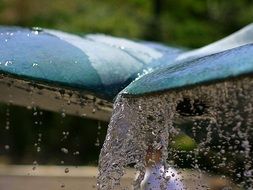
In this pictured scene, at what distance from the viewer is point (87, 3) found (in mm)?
13898

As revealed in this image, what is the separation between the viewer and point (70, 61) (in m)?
4.98

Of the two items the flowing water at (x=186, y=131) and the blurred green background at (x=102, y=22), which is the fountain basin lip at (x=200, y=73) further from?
the blurred green background at (x=102, y=22)

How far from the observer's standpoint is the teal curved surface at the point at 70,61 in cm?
475

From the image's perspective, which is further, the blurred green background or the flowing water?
the blurred green background

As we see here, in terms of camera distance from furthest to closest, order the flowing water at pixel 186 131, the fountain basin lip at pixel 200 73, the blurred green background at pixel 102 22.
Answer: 1. the blurred green background at pixel 102 22
2. the flowing water at pixel 186 131
3. the fountain basin lip at pixel 200 73

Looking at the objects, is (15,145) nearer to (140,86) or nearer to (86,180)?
(86,180)

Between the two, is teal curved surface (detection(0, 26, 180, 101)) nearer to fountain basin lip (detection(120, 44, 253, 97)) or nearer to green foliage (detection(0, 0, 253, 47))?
fountain basin lip (detection(120, 44, 253, 97))

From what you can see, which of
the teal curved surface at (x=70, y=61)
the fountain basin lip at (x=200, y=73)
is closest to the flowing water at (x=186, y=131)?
the fountain basin lip at (x=200, y=73)

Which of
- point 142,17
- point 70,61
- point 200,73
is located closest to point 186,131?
point 70,61

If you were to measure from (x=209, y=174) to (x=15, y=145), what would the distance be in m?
8.99

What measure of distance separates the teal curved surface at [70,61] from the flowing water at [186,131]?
485 mm

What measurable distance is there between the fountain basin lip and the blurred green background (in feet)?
29.3

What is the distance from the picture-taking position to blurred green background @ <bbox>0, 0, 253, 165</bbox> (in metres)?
13.3

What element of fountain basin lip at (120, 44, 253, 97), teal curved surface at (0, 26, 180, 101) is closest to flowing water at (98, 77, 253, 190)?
fountain basin lip at (120, 44, 253, 97)
